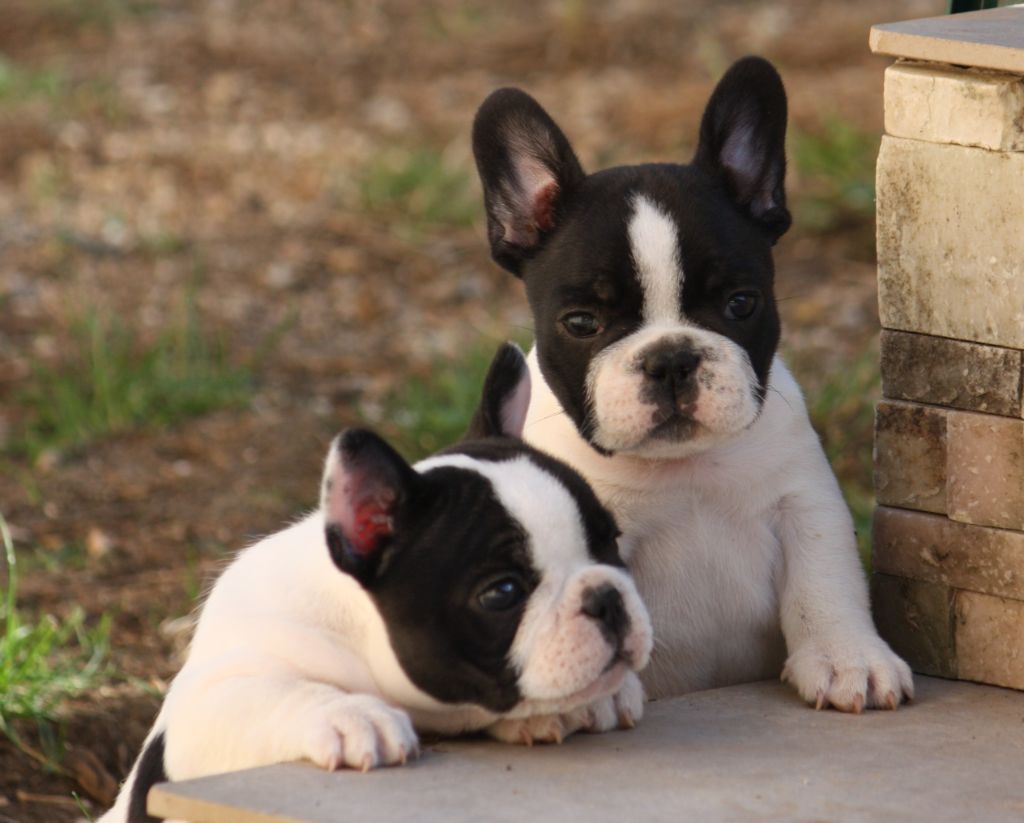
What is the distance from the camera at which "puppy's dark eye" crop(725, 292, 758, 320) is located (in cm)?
413

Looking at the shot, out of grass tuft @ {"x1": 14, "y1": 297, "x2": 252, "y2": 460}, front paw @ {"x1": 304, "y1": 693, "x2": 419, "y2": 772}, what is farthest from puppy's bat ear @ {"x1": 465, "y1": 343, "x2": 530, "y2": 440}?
grass tuft @ {"x1": 14, "y1": 297, "x2": 252, "y2": 460}

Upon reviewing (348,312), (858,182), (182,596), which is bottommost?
(182,596)

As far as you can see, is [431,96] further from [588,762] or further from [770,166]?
[588,762]

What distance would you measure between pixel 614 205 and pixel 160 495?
11.1ft

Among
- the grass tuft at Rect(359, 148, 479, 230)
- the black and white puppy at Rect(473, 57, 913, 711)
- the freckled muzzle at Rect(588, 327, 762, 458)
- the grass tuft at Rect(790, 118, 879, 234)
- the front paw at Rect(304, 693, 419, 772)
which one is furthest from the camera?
the grass tuft at Rect(359, 148, 479, 230)

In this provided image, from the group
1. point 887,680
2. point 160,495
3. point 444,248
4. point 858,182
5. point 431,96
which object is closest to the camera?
point 887,680

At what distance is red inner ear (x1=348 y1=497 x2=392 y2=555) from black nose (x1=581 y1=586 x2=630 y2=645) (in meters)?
0.42

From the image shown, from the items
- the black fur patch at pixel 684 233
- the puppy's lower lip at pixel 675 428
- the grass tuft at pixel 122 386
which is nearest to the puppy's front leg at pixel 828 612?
the black fur patch at pixel 684 233

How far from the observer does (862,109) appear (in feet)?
33.5

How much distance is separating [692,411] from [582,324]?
35cm

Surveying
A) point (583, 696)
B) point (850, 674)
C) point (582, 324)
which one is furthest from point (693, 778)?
point (582, 324)

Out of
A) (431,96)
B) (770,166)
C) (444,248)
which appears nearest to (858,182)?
(444,248)

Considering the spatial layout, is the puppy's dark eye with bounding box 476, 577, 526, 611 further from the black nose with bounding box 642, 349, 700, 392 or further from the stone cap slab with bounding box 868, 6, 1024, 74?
the stone cap slab with bounding box 868, 6, 1024, 74

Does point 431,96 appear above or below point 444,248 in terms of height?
above
